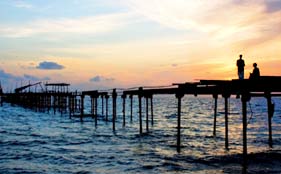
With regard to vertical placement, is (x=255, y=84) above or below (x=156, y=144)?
above

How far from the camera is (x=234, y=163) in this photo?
18.6 m

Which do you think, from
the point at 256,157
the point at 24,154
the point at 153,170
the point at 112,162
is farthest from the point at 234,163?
the point at 24,154

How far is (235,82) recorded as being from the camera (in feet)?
51.4

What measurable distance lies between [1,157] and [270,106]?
16.5 meters

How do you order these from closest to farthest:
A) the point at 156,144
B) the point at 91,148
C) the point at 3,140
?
the point at 91,148 < the point at 156,144 < the point at 3,140

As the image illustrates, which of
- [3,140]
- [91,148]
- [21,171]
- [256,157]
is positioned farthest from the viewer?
[3,140]

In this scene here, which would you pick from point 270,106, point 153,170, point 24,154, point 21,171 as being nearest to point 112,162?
point 153,170

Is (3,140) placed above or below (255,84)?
below

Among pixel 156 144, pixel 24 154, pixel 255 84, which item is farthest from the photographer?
pixel 156 144

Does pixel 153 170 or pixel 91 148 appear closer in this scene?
pixel 153 170

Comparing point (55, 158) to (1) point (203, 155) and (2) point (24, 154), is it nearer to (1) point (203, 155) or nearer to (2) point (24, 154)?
(2) point (24, 154)

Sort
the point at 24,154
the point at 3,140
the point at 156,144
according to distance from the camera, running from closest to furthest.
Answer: the point at 24,154 < the point at 156,144 < the point at 3,140

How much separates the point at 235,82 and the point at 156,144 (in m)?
11.5

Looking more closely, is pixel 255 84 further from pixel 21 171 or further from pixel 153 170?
pixel 21 171
